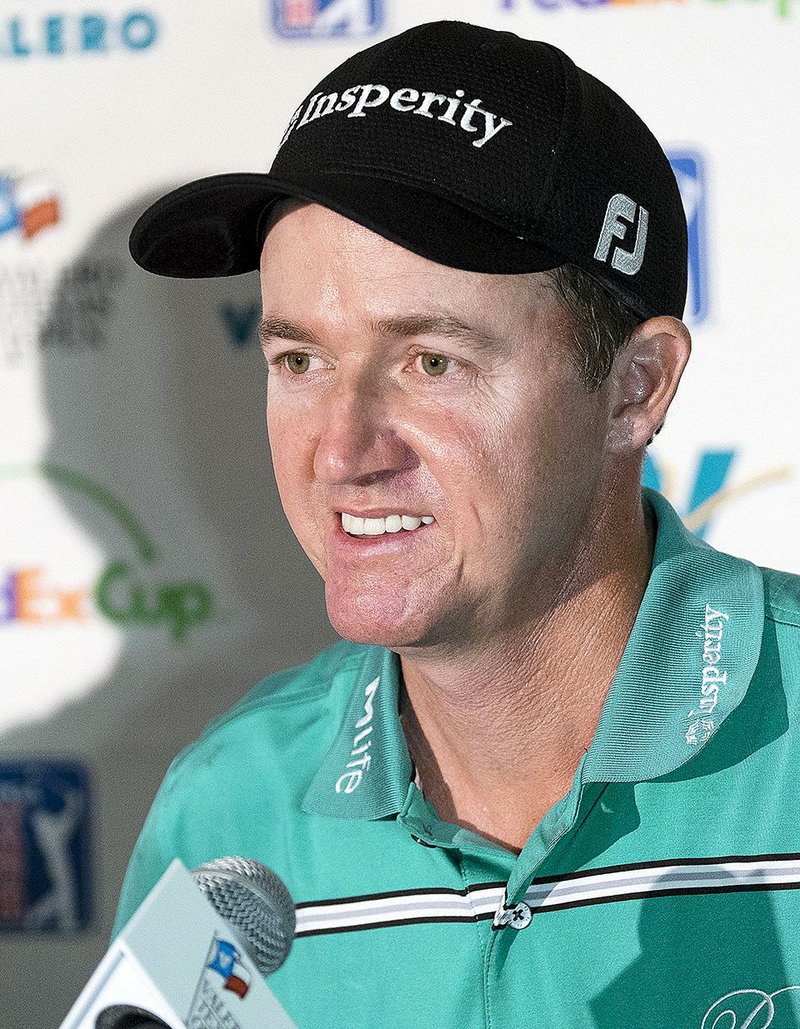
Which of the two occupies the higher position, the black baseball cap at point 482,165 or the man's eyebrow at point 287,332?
the black baseball cap at point 482,165

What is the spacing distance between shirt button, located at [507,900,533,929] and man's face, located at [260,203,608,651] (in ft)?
0.77

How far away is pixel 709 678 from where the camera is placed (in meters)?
1.15

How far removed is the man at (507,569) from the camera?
1045 mm

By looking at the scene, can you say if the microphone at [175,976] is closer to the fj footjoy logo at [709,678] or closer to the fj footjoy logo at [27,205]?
the fj footjoy logo at [709,678]

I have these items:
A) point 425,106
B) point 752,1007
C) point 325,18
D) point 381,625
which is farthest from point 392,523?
point 325,18

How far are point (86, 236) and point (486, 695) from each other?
107cm

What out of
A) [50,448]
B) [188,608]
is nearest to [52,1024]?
[188,608]

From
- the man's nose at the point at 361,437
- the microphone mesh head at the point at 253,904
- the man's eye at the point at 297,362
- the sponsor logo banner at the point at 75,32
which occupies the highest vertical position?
the sponsor logo banner at the point at 75,32

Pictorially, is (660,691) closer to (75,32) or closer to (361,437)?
(361,437)

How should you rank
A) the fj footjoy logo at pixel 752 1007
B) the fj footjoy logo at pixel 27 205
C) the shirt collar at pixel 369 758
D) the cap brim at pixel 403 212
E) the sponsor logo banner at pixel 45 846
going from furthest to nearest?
the sponsor logo banner at pixel 45 846
the fj footjoy logo at pixel 27 205
the shirt collar at pixel 369 758
the fj footjoy logo at pixel 752 1007
the cap brim at pixel 403 212

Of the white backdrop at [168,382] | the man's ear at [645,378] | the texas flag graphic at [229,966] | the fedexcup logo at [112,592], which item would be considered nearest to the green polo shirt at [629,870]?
the man's ear at [645,378]

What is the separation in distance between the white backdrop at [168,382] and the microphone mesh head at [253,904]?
115 centimetres

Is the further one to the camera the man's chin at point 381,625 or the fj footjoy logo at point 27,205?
the fj footjoy logo at point 27,205

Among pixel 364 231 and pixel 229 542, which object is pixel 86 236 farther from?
pixel 364 231
